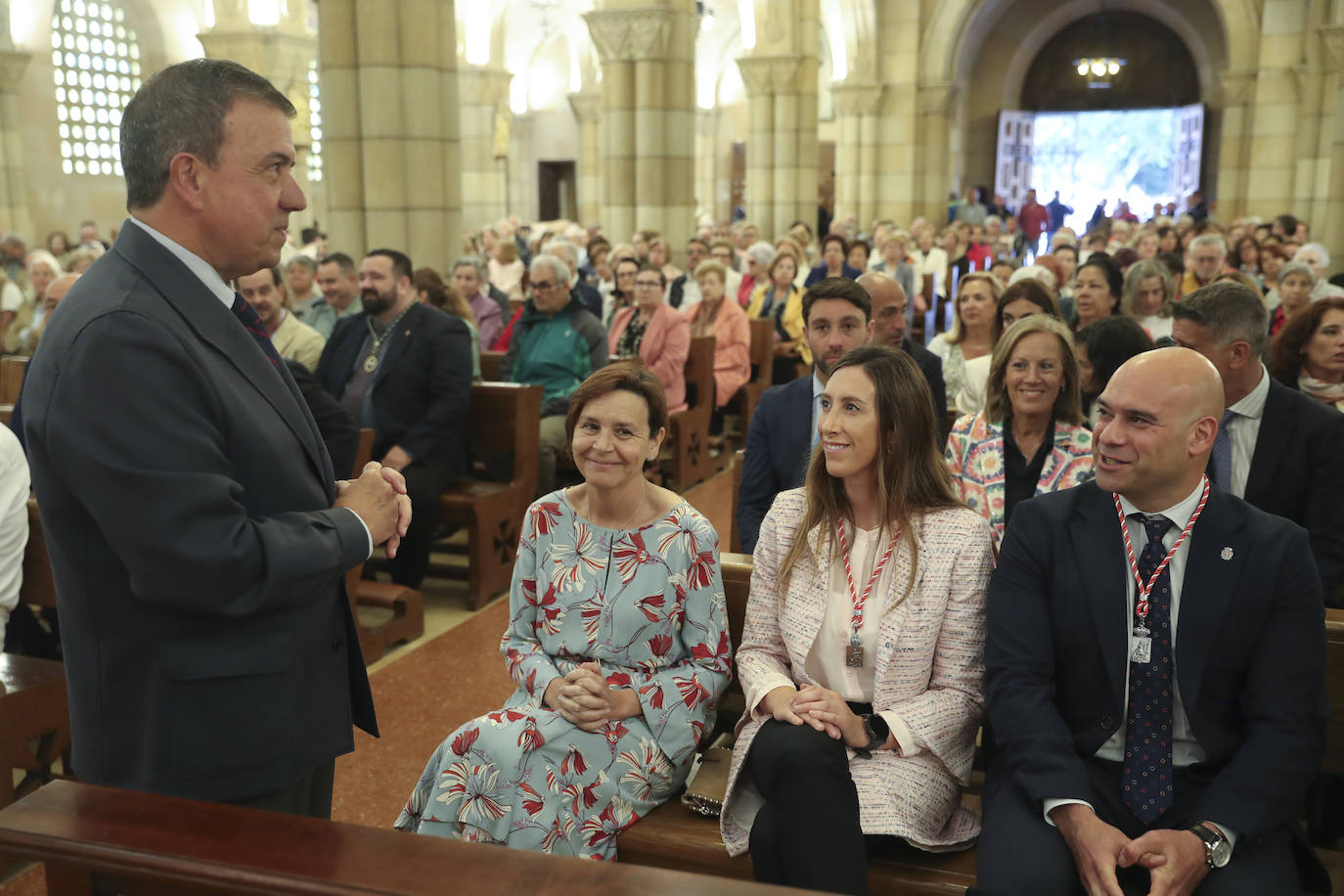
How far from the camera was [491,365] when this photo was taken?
7574 millimetres

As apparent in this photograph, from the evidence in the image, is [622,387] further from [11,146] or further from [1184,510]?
[11,146]

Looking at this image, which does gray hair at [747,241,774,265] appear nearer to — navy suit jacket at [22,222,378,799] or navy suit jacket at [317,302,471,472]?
navy suit jacket at [317,302,471,472]

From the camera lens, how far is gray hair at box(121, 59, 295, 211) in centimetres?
189

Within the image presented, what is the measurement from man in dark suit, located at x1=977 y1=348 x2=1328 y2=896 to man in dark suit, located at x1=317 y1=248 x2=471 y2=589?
363 cm

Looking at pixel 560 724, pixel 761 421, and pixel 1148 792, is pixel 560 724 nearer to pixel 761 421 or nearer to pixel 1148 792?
pixel 1148 792

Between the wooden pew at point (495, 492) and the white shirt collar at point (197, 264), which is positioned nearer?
the white shirt collar at point (197, 264)

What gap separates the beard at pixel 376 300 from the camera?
5.83 m

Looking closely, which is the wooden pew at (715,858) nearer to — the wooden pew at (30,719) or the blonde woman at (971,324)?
the wooden pew at (30,719)

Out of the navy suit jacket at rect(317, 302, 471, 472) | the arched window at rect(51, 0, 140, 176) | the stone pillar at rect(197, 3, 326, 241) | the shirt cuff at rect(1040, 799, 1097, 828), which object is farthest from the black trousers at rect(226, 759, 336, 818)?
the arched window at rect(51, 0, 140, 176)

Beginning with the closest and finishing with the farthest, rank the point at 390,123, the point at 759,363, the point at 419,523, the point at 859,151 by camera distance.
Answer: the point at 419,523
the point at 390,123
the point at 759,363
the point at 859,151

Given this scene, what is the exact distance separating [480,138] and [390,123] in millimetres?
16270

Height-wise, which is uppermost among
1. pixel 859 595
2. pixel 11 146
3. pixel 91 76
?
pixel 91 76

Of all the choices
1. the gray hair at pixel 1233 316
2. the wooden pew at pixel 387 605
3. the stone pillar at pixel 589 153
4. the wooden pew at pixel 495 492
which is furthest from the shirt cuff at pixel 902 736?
the stone pillar at pixel 589 153

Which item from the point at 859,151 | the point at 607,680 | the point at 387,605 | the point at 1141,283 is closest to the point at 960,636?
the point at 607,680
